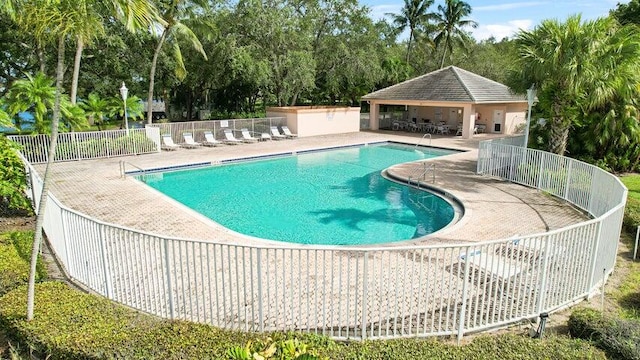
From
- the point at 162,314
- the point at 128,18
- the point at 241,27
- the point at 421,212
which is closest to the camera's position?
the point at 128,18

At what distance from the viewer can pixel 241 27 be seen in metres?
27.9

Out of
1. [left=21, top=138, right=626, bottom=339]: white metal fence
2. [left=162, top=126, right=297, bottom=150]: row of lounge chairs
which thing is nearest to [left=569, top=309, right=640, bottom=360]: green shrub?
[left=21, top=138, right=626, bottom=339]: white metal fence

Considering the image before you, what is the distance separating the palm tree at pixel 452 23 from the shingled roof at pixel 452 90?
12.8 metres

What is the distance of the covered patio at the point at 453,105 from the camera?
2695cm

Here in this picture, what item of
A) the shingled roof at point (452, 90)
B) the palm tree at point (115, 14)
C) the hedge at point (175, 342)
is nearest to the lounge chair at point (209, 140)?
the shingled roof at point (452, 90)

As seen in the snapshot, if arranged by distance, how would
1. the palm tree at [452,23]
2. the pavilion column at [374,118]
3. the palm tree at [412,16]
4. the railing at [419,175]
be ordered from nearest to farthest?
the railing at [419,175] → the pavilion column at [374,118] → the palm tree at [452,23] → the palm tree at [412,16]

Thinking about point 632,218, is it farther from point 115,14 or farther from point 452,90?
point 452,90

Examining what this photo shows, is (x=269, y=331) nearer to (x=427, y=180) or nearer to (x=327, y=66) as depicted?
(x=427, y=180)

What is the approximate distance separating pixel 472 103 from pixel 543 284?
21472 mm

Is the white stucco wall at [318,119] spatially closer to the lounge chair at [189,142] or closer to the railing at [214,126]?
the railing at [214,126]

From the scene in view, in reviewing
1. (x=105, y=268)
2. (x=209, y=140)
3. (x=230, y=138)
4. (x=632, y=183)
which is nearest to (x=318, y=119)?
(x=230, y=138)

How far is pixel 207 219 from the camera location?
36.8 ft

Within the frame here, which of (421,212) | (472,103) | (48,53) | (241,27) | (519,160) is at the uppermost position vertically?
(241,27)

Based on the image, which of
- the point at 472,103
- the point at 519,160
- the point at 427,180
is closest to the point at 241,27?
the point at 472,103
